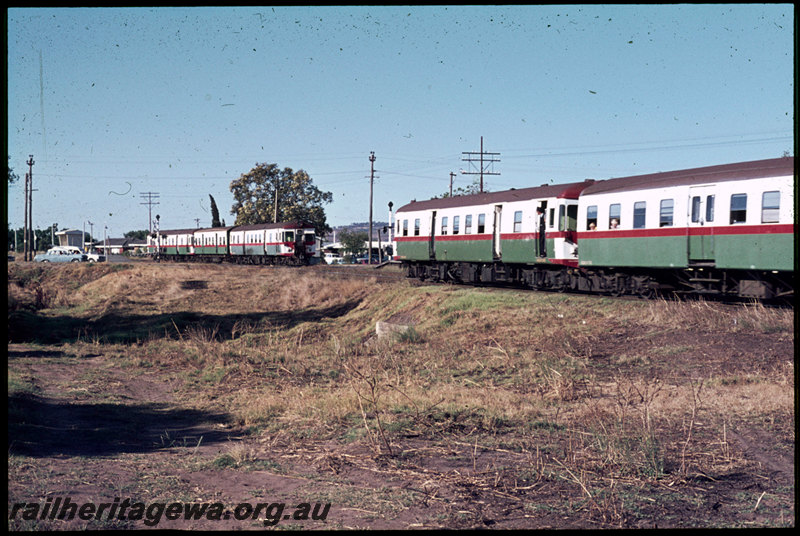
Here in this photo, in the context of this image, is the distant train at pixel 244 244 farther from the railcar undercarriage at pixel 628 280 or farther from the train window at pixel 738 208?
the train window at pixel 738 208

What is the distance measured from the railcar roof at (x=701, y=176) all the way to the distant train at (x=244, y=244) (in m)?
32.8

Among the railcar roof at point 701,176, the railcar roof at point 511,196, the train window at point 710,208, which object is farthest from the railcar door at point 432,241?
the train window at point 710,208

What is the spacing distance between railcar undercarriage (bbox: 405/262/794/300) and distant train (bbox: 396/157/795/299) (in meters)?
0.03

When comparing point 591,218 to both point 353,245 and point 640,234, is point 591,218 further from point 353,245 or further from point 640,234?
point 353,245

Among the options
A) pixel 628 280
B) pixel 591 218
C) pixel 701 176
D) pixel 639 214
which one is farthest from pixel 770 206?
pixel 591 218

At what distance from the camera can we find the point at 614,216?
21.3m

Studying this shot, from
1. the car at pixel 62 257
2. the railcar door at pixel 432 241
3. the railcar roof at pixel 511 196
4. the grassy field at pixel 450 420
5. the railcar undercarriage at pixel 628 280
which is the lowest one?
the grassy field at pixel 450 420

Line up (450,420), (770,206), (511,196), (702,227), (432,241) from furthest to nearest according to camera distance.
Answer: (432,241), (511,196), (702,227), (770,206), (450,420)

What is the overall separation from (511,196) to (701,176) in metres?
8.80

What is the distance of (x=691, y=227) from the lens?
61.2 feet

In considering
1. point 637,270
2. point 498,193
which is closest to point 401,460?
point 637,270

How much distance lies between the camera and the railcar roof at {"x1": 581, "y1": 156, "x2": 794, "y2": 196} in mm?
16656

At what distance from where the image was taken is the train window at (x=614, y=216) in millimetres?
21164

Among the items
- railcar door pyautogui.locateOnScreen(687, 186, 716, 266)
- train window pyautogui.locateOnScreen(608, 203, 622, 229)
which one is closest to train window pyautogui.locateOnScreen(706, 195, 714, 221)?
railcar door pyautogui.locateOnScreen(687, 186, 716, 266)
